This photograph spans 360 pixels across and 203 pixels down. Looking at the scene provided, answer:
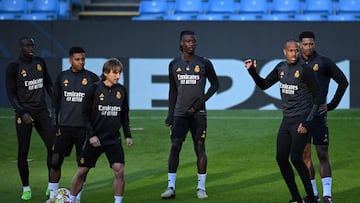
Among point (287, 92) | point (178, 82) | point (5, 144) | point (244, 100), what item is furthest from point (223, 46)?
point (287, 92)

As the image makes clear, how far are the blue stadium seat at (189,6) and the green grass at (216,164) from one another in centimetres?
475

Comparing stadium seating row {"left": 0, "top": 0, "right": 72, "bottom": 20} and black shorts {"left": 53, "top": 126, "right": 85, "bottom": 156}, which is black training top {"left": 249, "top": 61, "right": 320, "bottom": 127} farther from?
stadium seating row {"left": 0, "top": 0, "right": 72, "bottom": 20}

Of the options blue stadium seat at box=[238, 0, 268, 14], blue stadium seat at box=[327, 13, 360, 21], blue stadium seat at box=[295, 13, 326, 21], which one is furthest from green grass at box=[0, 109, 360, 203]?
blue stadium seat at box=[238, 0, 268, 14]

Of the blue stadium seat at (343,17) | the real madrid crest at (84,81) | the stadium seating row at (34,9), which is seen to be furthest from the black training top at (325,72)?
the stadium seating row at (34,9)

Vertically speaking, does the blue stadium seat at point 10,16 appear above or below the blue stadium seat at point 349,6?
below

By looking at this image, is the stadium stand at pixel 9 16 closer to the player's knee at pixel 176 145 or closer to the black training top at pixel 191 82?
the black training top at pixel 191 82

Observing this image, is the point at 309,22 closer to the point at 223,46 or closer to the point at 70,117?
the point at 223,46

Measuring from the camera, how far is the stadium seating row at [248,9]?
26094mm

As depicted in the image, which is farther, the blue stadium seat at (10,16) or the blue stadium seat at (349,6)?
the blue stadium seat at (10,16)

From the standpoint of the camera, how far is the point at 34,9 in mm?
27297

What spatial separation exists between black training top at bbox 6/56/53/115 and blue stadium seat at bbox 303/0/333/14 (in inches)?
585

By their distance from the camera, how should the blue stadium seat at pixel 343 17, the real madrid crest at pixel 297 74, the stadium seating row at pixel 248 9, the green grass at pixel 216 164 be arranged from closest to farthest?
the real madrid crest at pixel 297 74
the green grass at pixel 216 164
the blue stadium seat at pixel 343 17
the stadium seating row at pixel 248 9

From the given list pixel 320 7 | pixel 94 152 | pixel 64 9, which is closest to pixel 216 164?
Answer: pixel 94 152

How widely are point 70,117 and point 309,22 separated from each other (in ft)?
42.1
